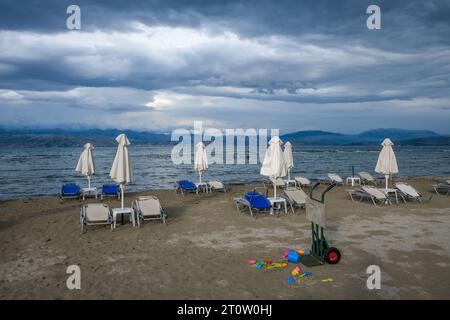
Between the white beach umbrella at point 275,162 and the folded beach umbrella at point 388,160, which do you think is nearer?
the white beach umbrella at point 275,162

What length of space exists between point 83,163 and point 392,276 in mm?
13313

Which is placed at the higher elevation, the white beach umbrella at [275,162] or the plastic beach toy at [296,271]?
the white beach umbrella at [275,162]

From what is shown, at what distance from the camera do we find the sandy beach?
227 inches

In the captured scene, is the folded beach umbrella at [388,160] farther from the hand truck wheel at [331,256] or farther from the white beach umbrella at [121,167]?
the white beach umbrella at [121,167]

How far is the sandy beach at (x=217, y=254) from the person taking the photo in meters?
5.76

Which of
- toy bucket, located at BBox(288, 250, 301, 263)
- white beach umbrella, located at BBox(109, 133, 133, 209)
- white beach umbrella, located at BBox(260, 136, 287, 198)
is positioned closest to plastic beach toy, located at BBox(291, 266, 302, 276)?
toy bucket, located at BBox(288, 250, 301, 263)

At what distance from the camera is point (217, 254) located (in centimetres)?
771

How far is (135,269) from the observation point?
6785mm

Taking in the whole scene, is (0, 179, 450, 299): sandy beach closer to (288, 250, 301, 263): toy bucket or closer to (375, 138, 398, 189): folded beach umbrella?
(288, 250, 301, 263): toy bucket

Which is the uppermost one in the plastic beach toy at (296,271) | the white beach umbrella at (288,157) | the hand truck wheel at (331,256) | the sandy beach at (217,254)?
the white beach umbrella at (288,157)

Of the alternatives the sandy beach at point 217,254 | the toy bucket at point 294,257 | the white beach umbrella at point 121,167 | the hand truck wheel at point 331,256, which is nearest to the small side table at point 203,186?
the sandy beach at point 217,254

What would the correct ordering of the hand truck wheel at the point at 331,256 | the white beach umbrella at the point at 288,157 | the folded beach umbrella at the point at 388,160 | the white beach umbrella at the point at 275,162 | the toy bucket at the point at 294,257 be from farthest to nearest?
the white beach umbrella at the point at 288,157
the folded beach umbrella at the point at 388,160
the white beach umbrella at the point at 275,162
the toy bucket at the point at 294,257
the hand truck wheel at the point at 331,256

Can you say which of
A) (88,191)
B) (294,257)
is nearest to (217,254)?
(294,257)
